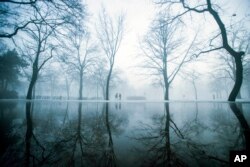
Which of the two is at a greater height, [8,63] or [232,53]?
[8,63]

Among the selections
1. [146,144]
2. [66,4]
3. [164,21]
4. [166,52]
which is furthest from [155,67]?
[146,144]

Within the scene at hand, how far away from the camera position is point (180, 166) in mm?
1476

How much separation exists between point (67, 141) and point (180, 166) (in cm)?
182

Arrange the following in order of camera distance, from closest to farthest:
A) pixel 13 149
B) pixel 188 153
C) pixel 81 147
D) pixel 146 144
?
pixel 188 153
pixel 13 149
pixel 81 147
pixel 146 144

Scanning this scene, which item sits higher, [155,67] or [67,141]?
[155,67]

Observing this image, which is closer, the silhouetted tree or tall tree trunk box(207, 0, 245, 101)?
tall tree trunk box(207, 0, 245, 101)

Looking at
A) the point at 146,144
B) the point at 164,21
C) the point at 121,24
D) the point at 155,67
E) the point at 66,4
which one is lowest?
the point at 146,144

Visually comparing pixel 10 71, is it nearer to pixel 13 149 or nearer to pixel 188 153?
pixel 13 149

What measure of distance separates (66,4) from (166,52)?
16.0m

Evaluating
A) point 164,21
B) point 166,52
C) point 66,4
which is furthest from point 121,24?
point 66,4

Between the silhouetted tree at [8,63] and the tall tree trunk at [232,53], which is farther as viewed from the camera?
the silhouetted tree at [8,63]

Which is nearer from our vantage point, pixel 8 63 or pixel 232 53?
pixel 232 53

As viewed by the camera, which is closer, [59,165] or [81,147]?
[59,165]

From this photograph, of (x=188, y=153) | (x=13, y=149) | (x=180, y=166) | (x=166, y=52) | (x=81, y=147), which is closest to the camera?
(x=180, y=166)
